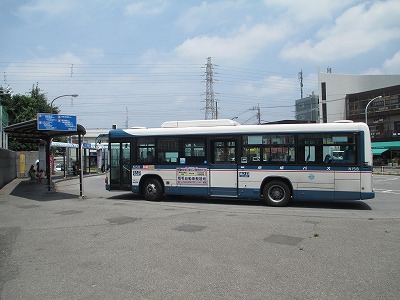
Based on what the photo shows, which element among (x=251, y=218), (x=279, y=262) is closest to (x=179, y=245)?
(x=279, y=262)

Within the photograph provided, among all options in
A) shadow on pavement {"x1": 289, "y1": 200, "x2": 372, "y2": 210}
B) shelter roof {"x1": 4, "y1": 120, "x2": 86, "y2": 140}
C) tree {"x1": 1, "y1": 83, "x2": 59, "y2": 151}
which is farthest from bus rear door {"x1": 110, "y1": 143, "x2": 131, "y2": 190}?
tree {"x1": 1, "y1": 83, "x2": 59, "y2": 151}

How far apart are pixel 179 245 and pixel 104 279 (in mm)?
2132

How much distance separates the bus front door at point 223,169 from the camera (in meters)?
13.0

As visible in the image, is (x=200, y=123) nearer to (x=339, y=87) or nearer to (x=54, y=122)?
(x=54, y=122)

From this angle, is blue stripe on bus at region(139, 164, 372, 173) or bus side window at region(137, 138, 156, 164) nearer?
blue stripe on bus at region(139, 164, 372, 173)

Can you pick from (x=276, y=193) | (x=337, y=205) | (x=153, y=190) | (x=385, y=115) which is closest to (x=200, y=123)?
(x=153, y=190)

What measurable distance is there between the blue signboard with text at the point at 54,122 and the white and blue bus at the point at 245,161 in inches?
86.5

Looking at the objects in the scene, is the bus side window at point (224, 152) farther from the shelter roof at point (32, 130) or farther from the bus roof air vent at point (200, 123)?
the shelter roof at point (32, 130)

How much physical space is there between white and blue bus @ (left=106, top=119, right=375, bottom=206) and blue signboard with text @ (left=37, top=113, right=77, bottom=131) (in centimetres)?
220

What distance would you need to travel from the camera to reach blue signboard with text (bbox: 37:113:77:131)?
14891 mm

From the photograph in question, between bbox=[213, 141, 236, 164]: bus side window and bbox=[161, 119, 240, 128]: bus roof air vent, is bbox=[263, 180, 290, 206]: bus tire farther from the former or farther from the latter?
bbox=[161, 119, 240, 128]: bus roof air vent

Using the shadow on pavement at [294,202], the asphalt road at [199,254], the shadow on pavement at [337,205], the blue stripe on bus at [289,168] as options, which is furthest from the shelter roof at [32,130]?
the shadow on pavement at [337,205]

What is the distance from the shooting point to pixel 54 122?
49.4ft

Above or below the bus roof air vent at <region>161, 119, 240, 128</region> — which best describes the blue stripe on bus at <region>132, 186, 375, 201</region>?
below
